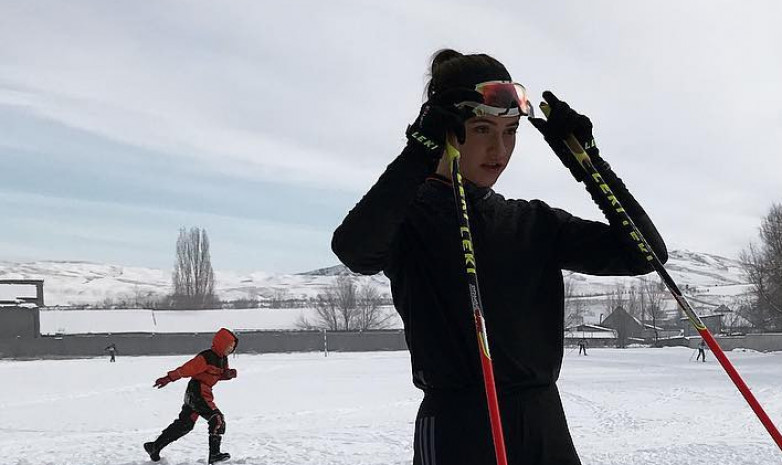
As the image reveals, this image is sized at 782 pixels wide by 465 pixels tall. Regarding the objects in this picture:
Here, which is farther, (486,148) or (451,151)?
(486,148)

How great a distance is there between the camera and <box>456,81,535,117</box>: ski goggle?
83.9 inches

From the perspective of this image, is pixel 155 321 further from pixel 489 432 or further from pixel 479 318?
pixel 479 318

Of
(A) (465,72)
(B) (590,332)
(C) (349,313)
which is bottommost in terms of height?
(B) (590,332)

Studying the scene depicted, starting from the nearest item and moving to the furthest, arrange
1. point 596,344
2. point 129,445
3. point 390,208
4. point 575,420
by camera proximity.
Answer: point 390,208
point 129,445
point 575,420
point 596,344

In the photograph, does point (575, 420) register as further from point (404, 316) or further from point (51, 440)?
point (404, 316)

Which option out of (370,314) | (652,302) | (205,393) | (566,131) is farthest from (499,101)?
(652,302)

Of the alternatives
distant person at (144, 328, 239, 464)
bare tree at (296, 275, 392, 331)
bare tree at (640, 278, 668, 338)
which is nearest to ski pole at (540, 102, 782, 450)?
distant person at (144, 328, 239, 464)

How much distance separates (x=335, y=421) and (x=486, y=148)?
1140 cm

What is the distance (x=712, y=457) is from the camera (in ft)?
29.4

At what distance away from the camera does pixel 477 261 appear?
2.16 meters

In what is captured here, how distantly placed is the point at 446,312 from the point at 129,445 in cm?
951

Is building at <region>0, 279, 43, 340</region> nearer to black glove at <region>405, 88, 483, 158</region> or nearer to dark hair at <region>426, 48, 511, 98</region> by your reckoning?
dark hair at <region>426, 48, 511, 98</region>

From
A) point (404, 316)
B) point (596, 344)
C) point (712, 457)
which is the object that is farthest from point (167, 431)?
point (596, 344)

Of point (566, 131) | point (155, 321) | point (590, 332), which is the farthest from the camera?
point (590, 332)
